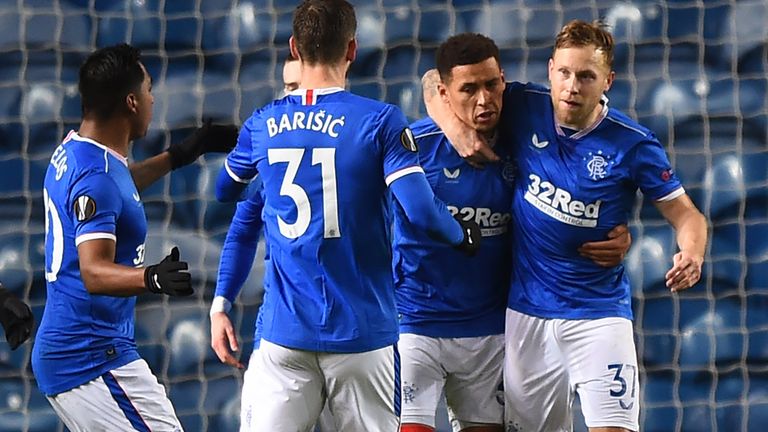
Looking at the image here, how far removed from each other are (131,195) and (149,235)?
6.29 feet

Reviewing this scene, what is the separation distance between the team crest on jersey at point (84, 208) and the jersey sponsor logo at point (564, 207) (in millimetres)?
1228

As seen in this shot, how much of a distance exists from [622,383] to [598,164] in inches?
24.4

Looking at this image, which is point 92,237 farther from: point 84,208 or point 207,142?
point 207,142

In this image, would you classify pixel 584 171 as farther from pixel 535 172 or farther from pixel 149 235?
pixel 149 235

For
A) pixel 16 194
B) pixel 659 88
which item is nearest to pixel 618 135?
pixel 659 88

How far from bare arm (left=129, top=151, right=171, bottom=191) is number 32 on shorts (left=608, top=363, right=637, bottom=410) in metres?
1.50

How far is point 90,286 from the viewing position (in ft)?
10.5

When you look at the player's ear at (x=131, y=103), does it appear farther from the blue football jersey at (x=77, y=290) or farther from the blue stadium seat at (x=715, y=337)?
the blue stadium seat at (x=715, y=337)

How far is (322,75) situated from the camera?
316cm

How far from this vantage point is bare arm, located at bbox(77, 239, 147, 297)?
3.16m

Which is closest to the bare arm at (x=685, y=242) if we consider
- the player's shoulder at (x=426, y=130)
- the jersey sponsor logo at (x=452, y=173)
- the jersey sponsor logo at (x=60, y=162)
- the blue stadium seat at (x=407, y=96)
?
the jersey sponsor logo at (x=452, y=173)

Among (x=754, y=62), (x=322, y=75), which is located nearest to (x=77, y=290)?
(x=322, y=75)

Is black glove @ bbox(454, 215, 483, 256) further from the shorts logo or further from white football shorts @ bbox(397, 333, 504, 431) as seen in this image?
the shorts logo

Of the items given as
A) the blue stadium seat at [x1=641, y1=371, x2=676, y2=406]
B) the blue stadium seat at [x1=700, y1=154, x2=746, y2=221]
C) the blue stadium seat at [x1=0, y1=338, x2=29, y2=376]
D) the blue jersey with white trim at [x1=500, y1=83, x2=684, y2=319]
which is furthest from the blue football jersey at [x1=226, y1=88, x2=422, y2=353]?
the blue stadium seat at [x1=700, y1=154, x2=746, y2=221]
